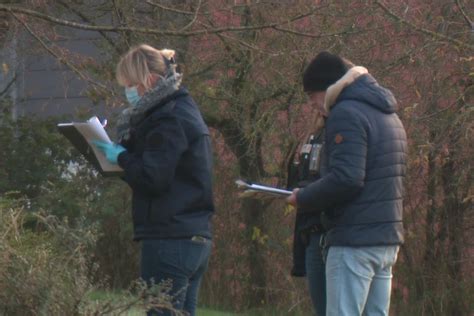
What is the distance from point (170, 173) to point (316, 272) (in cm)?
109

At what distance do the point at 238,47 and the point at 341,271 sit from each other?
17.3ft

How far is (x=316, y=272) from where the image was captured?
18.8ft

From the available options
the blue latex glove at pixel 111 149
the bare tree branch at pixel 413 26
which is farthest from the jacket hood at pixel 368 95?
the bare tree branch at pixel 413 26

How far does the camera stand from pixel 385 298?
5469 mm

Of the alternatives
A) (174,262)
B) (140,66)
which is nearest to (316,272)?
(174,262)

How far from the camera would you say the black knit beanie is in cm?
556

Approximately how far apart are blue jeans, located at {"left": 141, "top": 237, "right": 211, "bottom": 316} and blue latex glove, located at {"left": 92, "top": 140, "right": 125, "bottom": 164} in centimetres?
41

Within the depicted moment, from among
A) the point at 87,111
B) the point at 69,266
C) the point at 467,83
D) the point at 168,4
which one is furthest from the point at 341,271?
the point at 87,111

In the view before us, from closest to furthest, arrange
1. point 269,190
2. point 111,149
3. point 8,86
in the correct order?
point 111,149 < point 269,190 < point 8,86

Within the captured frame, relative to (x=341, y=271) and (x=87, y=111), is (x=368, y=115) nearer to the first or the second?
(x=341, y=271)

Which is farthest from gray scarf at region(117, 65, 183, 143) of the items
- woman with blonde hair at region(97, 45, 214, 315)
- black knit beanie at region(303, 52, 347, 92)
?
black knit beanie at region(303, 52, 347, 92)

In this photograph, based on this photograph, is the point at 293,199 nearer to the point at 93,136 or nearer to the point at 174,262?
the point at 174,262

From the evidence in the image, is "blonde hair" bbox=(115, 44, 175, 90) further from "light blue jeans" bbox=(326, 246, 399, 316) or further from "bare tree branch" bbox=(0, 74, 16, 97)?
"bare tree branch" bbox=(0, 74, 16, 97)

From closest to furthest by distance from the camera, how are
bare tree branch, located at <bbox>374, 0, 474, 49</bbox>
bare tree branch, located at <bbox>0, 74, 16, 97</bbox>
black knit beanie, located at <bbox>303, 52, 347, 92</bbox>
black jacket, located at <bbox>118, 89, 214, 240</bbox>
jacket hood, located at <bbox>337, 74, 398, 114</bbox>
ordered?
black jacket, located at <bbox>118, 89, 214, 240</bbox> < jacket hood, located at <bbox>337, 74, 398, 114</bbox> < black knit beanie, located at <bbox>303, 52, 347, 92</bbox> < bare tree branch, located at <bbox>374, 0, 474, 49</bbox> < bare tree branch, located at <bbox>0, 74, 16, 97</bbox>
